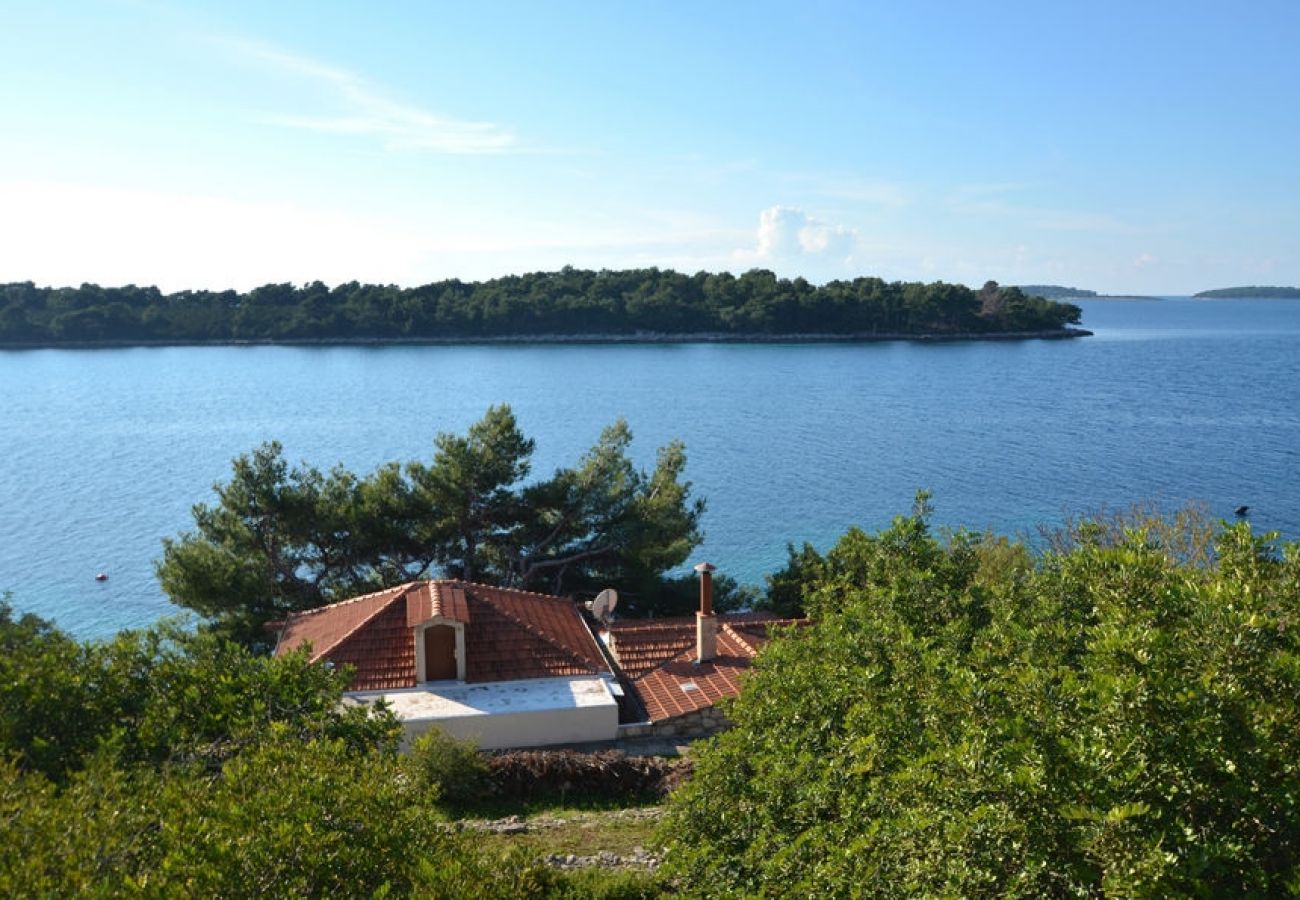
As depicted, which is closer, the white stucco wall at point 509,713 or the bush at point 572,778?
the bush at point 572,778

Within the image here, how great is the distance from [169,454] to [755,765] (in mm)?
59036

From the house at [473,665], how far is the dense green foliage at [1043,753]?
25.2ft

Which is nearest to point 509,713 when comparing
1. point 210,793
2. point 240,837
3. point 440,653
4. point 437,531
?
point 440,653

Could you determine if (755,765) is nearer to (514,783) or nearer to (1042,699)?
(1042,699)

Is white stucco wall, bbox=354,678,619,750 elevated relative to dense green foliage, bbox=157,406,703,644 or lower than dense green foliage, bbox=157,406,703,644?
lower

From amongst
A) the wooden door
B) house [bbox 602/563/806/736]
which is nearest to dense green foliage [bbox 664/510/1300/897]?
house [bbox 602/563/806/736]

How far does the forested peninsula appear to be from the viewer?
13638cm

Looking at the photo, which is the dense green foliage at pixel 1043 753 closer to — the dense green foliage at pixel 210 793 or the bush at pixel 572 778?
the dense green foliage at pixel 210 793

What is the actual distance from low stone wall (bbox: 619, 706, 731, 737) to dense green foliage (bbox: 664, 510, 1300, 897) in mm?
7643

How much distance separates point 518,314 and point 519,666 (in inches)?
4832

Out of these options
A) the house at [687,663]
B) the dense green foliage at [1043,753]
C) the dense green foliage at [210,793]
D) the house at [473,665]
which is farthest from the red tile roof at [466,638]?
the dense green foliage at [1043,753]

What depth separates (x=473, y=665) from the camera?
17938mm

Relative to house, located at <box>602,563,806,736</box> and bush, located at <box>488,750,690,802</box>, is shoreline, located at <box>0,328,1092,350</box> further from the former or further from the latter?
bush, located at <box>488,750,690,802</box>

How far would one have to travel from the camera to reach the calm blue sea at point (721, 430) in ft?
140
